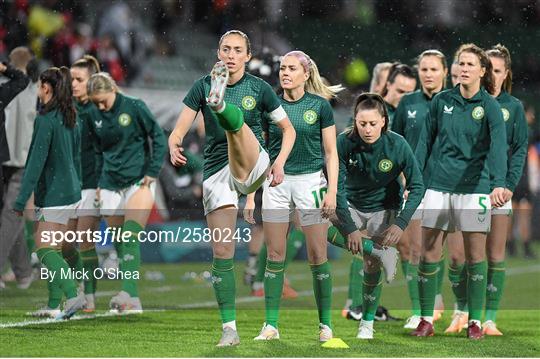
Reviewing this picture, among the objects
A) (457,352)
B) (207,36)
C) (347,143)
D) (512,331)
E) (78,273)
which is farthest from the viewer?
(207,36)

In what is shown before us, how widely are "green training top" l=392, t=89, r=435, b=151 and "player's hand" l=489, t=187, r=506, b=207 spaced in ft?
4.03

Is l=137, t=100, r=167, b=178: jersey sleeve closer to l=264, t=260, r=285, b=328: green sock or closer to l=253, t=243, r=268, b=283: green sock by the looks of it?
l=253, t=243, r=268, b=283: green sock

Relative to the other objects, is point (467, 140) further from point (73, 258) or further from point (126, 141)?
point (73, 258)

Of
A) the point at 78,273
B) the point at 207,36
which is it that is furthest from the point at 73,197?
the point at 207,36

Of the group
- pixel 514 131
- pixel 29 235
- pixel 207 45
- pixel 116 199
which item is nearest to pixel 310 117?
pixel 514 131

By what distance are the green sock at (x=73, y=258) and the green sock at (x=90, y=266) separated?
0.05 m

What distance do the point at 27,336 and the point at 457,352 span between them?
248cm

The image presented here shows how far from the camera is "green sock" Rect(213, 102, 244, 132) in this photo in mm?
6469

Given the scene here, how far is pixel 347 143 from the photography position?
750cm

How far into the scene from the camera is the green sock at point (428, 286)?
7.73 meters

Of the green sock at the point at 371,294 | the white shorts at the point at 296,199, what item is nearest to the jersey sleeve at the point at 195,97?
the white shorts at the point at 296,199

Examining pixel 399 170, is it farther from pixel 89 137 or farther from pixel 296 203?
pixel 89 137

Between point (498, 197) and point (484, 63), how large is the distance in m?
0.84

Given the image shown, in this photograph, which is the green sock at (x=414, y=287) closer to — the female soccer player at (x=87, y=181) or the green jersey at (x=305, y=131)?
the green jersey at (x=305, y=131)
